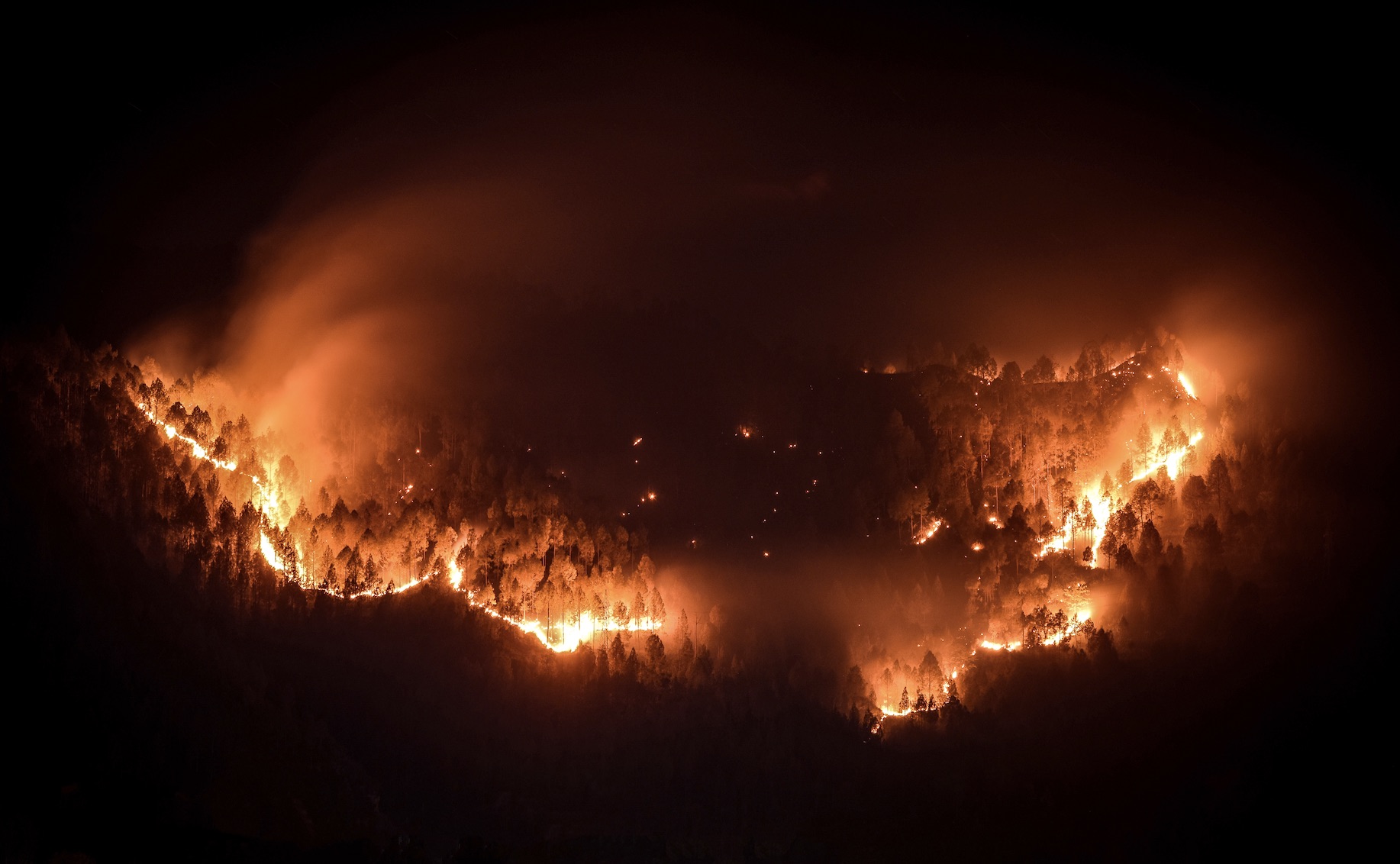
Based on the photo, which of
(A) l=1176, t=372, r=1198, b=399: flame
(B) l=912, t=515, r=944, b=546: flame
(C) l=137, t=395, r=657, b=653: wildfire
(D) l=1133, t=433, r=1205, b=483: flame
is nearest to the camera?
(C) l=137, t=395, r=657, b=653: wildfire

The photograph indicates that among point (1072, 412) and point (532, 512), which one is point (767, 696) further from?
point (1072, 412)

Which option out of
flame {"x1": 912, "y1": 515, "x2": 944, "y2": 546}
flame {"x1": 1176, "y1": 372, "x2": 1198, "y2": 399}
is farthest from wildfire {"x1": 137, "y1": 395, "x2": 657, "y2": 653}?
flame {"x1": 1176, "y1": 372, "x2": 1198, "y2": 399}

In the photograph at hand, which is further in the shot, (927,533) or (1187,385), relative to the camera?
(927,533)

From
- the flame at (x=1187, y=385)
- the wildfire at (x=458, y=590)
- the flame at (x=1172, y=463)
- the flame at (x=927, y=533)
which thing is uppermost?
the flame at (x=1187, y=385)

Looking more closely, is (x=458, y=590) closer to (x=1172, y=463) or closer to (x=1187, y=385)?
(x=1172, y=463)

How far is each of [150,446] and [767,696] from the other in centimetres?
5596

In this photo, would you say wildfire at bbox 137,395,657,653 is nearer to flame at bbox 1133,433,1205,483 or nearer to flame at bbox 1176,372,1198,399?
flame at bbox 1133,433,1205,483

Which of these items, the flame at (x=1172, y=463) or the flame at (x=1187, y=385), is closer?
the flame at (x=1172, y=463)

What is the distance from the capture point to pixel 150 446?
10244cm

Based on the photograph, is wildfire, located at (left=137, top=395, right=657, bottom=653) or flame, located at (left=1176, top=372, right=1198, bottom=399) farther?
flame, located at (left=1176, top=372, right=1198, bottom=399)

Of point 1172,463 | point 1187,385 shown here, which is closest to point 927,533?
point 1172,463

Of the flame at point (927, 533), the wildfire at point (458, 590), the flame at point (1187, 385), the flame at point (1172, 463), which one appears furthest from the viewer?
the flame at point (927, 533)

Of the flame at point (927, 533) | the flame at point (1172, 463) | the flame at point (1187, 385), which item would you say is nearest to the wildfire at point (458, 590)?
the flame at point (927, 533)

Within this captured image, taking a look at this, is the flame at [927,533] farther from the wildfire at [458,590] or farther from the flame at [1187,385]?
the wildfire at [458,590]
